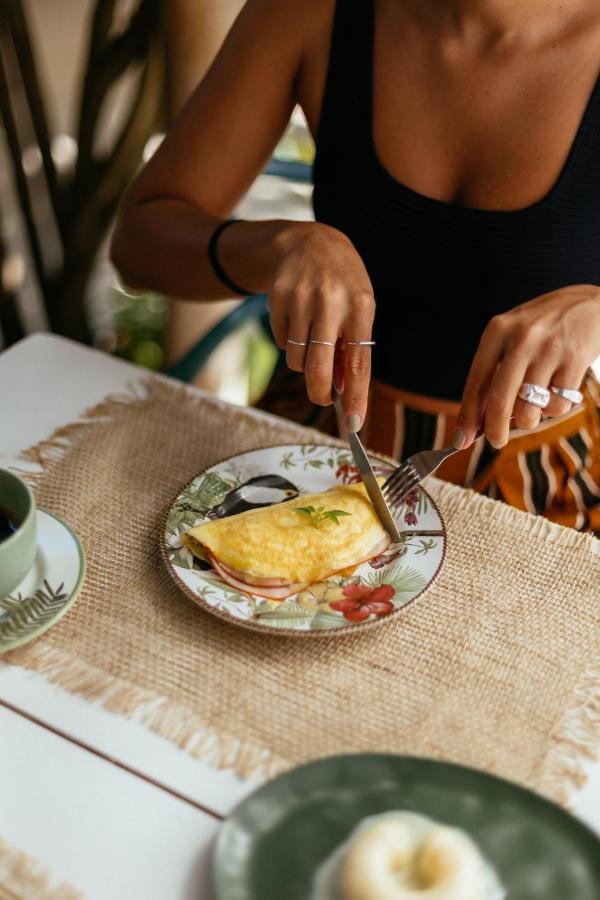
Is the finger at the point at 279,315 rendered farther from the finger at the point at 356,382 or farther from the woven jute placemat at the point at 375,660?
the woven jute placemat at the point at 375,660

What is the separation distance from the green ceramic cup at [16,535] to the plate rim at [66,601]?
0.12 ft

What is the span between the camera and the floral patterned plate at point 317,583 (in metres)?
0.65

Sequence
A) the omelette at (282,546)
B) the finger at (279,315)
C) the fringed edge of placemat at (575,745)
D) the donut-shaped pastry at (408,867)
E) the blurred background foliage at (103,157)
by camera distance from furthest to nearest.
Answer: the blurred background foliage at (103,157), the finger at (279,315), the omelette at (282,546), the fringed edge of placemat at (575,745), the donut-shaped pastry at (408,867)

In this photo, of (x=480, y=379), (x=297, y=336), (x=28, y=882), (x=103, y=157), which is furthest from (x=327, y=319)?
(x=103, y=157)

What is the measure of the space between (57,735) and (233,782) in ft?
0.41

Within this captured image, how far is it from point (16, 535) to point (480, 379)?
39cm

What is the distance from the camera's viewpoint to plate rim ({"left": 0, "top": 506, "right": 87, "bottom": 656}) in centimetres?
61

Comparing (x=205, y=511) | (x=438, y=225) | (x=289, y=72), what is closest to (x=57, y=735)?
(x=205, y=511)

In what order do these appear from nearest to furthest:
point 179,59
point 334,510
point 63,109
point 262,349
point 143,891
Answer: point 143,891, point 334,510, point 179,59, point 262,349, point 63,109

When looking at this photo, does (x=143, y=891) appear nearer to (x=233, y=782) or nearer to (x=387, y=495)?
(x=233, y=782)

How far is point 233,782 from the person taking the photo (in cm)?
56

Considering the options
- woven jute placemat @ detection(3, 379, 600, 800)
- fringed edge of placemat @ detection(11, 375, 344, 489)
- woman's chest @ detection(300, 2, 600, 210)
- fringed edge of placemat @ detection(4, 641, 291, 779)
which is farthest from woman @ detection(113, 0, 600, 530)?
fringed edge of placemat @ detection(4, 641, 291, 779)

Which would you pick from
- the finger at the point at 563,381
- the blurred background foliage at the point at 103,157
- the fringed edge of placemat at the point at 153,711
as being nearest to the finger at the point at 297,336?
the finger at the point at 563,381

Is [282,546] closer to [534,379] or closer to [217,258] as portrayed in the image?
[534,379]
